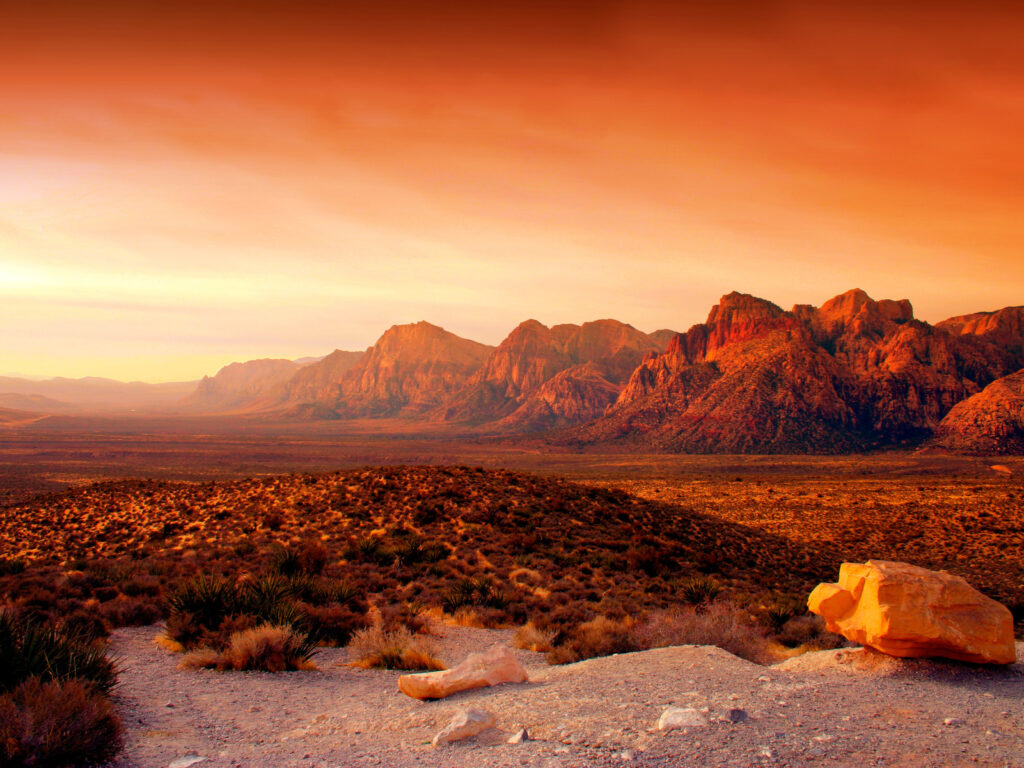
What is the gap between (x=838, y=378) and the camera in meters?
115

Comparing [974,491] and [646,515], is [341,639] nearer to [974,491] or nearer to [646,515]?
[646,515]

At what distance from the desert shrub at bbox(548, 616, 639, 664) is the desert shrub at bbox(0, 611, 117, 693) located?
6230mm

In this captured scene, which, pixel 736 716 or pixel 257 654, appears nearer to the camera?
pixel 736 716

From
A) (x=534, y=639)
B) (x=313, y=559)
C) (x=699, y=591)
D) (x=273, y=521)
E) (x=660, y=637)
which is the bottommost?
(x=699, y=591)

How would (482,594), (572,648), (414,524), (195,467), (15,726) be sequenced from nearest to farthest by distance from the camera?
1. (15,726)
2. (572,648)
3. (482,594)
4. (414,524)
5. (195,467)

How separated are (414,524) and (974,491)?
153 feet

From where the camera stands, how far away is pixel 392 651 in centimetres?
906

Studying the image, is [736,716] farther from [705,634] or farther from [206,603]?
[206,603]

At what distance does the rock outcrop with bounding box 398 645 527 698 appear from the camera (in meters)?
7.02

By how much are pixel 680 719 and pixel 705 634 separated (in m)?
5.09

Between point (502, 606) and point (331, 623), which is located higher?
point (331, 623)

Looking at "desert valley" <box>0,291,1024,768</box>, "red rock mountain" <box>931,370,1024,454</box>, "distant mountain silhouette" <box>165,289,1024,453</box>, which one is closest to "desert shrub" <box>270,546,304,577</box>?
"desert valley" <box>0,291,1024,768</box>

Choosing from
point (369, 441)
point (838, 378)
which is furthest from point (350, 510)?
point (369, 441)

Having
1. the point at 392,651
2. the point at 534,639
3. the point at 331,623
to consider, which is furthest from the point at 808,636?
the point at 331,623
